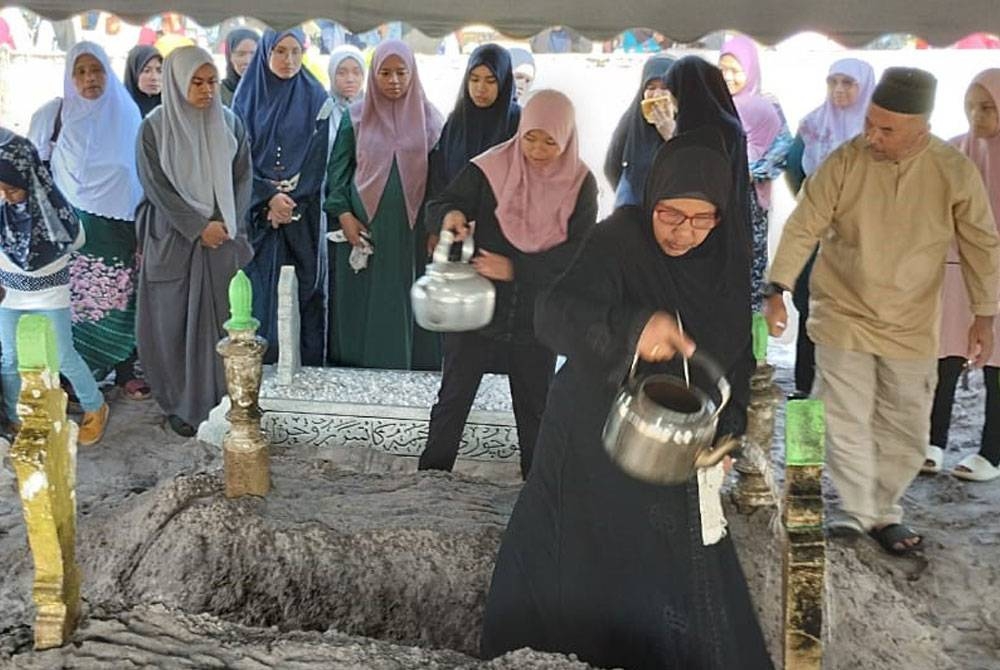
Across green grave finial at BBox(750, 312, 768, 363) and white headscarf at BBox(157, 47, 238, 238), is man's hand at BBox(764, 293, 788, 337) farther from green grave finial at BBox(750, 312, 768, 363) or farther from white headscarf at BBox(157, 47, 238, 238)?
white headscarf at BBox(157, 47, 238, 238)

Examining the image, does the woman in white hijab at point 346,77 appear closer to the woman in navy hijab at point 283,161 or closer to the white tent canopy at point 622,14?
the woman in navy hijab at point 283,161

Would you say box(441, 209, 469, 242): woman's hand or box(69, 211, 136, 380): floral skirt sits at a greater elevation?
box(441, 209, 469, 242): woman's hand

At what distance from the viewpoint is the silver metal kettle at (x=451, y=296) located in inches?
105

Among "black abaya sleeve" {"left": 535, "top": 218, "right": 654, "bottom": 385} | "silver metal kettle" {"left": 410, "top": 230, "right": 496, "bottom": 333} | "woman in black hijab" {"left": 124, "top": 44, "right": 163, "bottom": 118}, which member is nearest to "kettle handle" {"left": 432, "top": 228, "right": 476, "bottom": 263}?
"silver metal kettle" {"left": 410, "top": 230, "right": 496, "bottom": 333}

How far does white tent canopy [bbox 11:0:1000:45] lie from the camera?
7.89 feet

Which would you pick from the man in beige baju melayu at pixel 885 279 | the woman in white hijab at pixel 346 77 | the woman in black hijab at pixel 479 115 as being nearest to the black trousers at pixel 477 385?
the woman in black hijab at pixel 479 115

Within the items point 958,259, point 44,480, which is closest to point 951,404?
point 958,259

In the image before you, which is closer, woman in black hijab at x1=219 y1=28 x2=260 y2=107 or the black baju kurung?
the black baju kurung

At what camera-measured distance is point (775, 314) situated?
9.18 ft

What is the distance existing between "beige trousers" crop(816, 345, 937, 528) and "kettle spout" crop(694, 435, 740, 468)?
1055 mm

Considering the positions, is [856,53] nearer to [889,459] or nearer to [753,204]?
[753,204]

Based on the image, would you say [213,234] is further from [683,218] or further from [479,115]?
[683,218]

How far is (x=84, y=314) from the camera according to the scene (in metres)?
4.29

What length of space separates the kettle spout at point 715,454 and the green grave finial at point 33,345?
1269 millimetres
